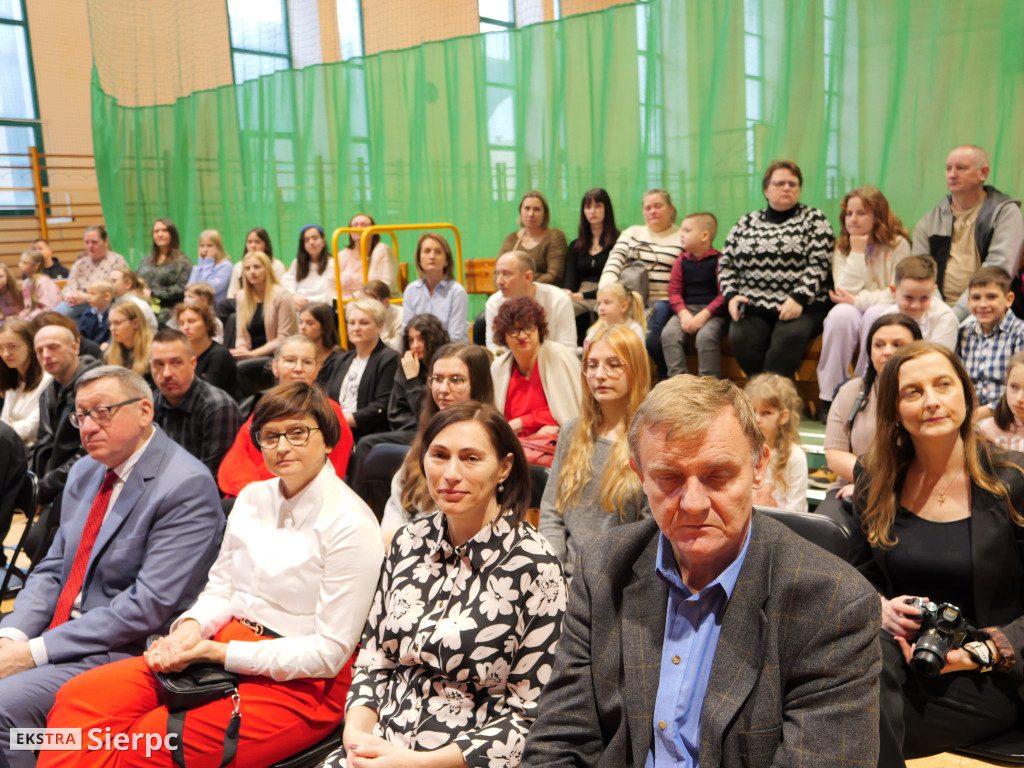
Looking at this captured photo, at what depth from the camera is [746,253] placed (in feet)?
14.8

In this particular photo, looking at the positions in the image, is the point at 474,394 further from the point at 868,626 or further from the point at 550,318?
the point at 868,626

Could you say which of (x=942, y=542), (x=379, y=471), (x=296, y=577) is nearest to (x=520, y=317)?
(x=379, y=471)

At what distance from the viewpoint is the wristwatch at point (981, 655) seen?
5.74ft

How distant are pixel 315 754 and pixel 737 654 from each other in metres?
1.24

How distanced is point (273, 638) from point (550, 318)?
2851 mm

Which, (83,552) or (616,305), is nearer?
(83,552)

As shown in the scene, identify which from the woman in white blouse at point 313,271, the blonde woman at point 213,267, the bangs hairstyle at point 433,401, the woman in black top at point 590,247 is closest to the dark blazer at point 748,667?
the bangs hairstyle at point 433,401

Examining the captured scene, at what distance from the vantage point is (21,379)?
14.5 ft

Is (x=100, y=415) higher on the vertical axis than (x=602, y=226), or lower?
lower

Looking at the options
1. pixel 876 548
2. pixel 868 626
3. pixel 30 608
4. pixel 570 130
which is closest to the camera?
pixel 868 626

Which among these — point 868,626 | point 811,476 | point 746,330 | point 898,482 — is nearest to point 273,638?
point 868,626

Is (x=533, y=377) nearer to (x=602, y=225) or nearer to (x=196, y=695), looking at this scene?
(x=196, y=695)

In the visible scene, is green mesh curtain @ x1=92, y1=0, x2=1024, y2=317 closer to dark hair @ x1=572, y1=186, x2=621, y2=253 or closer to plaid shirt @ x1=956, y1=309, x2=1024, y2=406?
dark hair @ x1=572, y1=186, x2=621, y2=253

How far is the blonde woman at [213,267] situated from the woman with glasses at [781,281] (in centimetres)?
482
